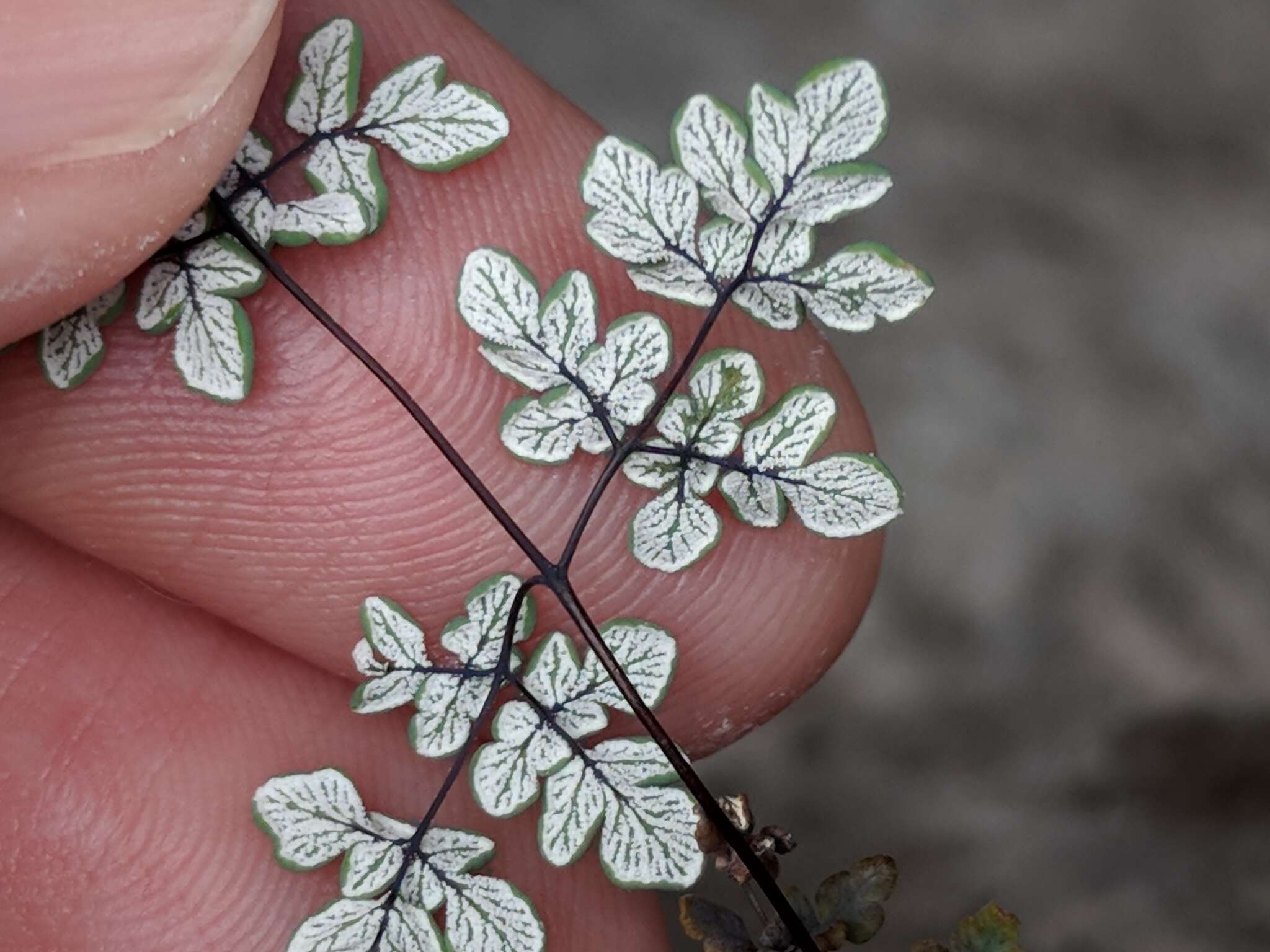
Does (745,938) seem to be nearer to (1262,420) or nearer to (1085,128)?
(1262,420)

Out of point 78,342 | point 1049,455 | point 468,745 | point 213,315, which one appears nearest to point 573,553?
point 468,745

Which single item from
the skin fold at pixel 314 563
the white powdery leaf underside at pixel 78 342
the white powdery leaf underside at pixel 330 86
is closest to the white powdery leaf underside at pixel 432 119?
the white powdery leaf underside at pixel 330 86

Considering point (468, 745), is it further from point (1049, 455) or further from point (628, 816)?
point (1049, 455)

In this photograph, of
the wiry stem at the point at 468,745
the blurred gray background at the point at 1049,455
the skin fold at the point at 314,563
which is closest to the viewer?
the wiry stem at the point at 468,745

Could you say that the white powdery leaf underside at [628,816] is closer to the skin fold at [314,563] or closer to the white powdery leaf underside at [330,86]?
the skin fold at [314,563]

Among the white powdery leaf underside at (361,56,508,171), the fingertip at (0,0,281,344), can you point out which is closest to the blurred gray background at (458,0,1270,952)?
the white powdery leaf underside at (361,56,508,171)

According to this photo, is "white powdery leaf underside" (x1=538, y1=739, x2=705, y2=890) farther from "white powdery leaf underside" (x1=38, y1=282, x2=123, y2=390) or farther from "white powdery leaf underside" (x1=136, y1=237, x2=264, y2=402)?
"white powdery leaf underside" (x1=38, y1=282, x2=123, y2=390)

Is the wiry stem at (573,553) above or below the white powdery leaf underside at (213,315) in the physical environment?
below
